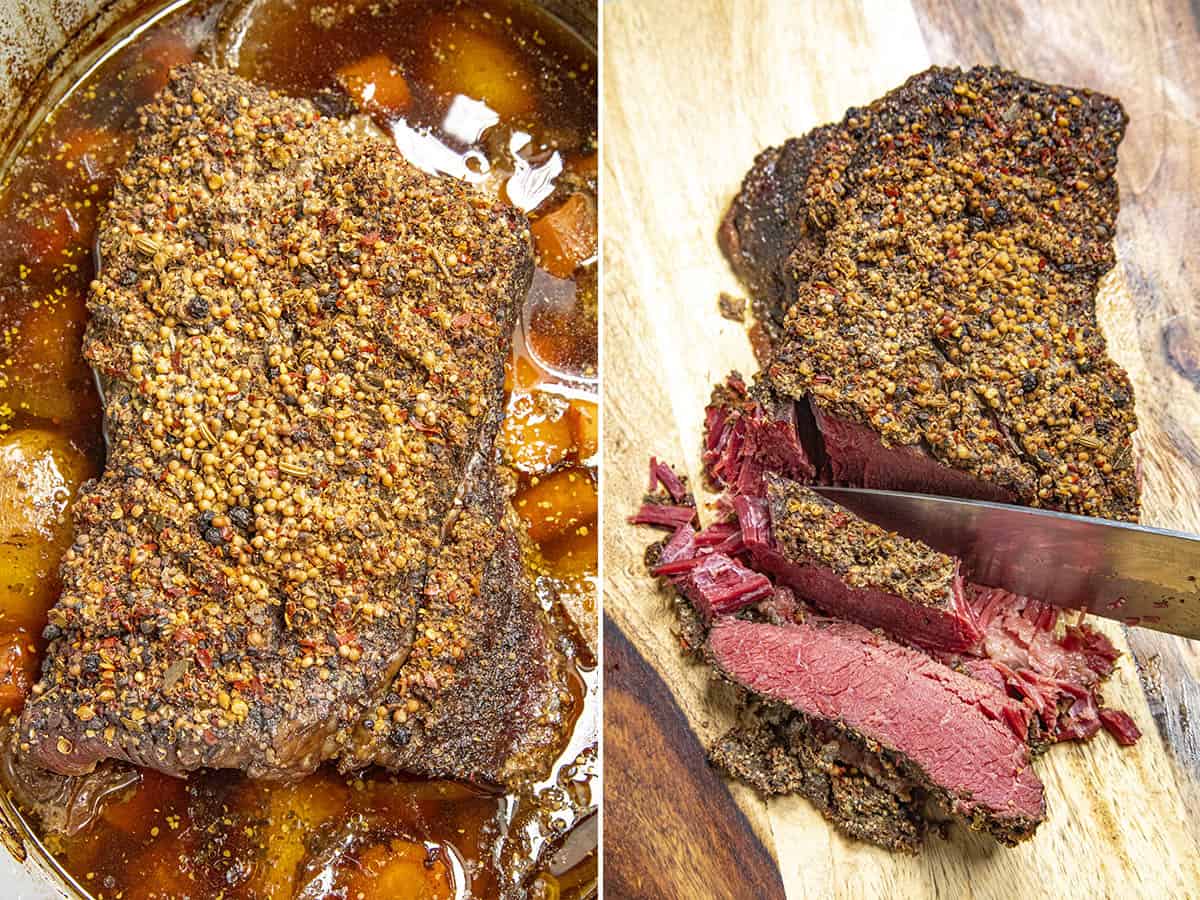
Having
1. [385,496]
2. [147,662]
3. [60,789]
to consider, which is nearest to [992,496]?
[385,496]

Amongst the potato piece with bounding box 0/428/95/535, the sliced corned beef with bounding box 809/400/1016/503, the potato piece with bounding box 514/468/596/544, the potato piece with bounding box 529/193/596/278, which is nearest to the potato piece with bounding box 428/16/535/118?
the potato piece with bounding box 529/193/596/278

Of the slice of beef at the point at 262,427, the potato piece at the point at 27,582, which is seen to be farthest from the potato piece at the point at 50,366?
the potato piece at the point at 27,582

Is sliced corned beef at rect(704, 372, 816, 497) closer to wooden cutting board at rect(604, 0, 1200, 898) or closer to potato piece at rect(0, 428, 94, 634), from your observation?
wooden cutting board at rect(604, 0, 1200, 898)

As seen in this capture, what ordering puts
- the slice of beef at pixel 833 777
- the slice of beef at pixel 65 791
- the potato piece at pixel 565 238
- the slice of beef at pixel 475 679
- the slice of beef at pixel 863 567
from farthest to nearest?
the potato piece at pixel 565 238, the slice of beef at pixel 65 791, the slice of beef at pixel 475 679, the slice of beef at pixel 833 777, the slice of beef at pixel 863 567

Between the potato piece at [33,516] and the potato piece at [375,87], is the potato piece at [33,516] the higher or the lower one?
the lower one

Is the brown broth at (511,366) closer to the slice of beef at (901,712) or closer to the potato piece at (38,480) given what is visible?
the potato piece at (38,480)

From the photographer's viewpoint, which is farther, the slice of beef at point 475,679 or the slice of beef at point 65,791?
the slice of beef at point 65,791
